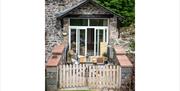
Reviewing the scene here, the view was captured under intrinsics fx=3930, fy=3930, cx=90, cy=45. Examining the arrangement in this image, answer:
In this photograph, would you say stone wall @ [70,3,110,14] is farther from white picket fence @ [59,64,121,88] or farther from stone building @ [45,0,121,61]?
white picket fence @ [59,64,121,88]

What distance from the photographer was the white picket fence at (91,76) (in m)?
31.4

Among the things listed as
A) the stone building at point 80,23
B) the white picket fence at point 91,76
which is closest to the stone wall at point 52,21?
the stone building at point 80,23

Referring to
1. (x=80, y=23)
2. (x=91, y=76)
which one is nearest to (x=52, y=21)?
(x=80, y=23)

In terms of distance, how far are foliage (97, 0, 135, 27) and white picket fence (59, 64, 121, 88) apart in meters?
0.38

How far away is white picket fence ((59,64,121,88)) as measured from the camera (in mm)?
31359

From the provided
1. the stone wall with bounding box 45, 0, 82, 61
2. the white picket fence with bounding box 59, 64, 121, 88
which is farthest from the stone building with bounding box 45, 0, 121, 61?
the white picket fence with bounding box 59, 64, 121, 88

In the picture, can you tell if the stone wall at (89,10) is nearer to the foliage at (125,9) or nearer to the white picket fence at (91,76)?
the foliage at (125,9)

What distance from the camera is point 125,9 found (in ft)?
103

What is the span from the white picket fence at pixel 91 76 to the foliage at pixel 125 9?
0.38 meters
